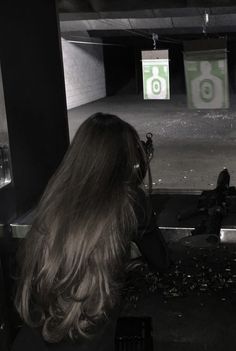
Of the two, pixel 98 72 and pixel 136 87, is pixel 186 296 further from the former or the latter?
pixel 136 87

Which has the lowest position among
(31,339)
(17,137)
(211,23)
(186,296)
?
(186,296)

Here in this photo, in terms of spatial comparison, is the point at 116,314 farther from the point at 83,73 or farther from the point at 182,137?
the point at 83,73

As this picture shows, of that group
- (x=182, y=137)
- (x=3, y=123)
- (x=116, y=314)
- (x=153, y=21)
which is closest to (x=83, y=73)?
(x=153, y=21)

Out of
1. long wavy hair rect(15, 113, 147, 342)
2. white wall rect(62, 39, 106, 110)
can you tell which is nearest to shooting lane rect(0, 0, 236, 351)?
long wavy hair rect(15, 113, 147, 342)

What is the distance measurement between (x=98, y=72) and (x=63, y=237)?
11.9 meters

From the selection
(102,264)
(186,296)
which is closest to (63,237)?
(102,264)

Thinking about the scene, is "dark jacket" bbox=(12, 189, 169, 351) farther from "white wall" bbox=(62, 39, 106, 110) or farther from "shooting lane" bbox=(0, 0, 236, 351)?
"white wall" bbox=(62, 39, 106, 110)

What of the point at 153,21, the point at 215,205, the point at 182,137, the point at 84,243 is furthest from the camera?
the point at 153,21

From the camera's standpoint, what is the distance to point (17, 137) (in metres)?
1.94

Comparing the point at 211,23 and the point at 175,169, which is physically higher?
the point at 211,23

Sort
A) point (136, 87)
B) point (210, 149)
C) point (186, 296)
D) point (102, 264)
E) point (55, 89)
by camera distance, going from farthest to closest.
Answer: point (136, 87), point (210, 149), point (186, 296), point (55, 89), point (102, 264)

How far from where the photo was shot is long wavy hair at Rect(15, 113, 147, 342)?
100cm

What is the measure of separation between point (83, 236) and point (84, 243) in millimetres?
16

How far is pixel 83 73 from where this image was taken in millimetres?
11242
